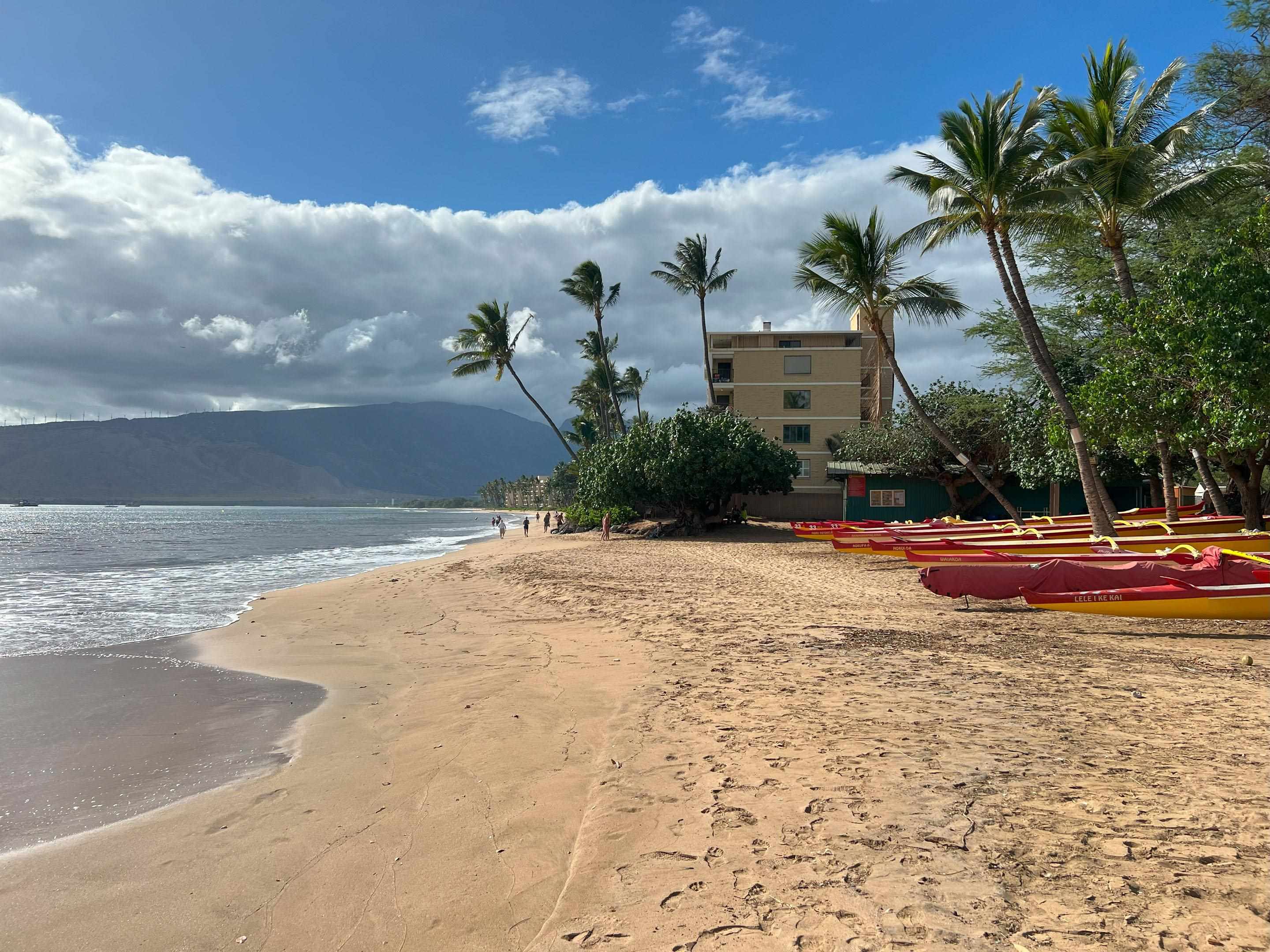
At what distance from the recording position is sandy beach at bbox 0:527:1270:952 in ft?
10.2

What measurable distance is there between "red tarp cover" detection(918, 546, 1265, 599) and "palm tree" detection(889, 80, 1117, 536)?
228 inches

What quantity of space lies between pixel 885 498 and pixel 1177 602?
2495cm

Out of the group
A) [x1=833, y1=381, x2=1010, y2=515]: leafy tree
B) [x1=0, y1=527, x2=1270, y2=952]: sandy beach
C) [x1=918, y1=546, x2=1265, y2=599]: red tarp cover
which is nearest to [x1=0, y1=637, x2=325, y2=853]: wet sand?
[x1=0, y1=527, x2=1270, y2=952]: sandy beach

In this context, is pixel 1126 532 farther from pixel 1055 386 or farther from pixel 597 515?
pixel 597 515

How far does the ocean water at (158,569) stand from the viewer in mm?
13016

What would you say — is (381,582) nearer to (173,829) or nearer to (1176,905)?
(173,829)

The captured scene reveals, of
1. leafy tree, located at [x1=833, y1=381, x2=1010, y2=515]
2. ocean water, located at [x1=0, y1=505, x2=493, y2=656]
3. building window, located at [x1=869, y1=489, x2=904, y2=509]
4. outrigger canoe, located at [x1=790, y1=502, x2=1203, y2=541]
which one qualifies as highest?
leafy tree, located at [x1=833, y1=381, x2=1010, y2=515]

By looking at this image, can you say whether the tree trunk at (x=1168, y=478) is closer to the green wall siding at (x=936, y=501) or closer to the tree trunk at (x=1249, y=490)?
the tree trunk at (x=1249, y=490)

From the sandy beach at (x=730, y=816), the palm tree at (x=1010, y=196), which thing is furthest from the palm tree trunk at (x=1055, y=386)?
the sandy beach at (x=730, y=816)

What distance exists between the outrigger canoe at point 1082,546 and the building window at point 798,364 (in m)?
31.0

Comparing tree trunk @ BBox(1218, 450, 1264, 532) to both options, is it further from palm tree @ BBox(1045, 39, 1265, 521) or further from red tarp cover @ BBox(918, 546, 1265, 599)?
red tarp cover @ BBox(918, 546, 1265, 599)

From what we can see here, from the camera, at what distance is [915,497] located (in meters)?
33.9

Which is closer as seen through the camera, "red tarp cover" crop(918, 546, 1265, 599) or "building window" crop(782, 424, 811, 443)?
"red tarp cover" crop(918, 546, 1265, 599)

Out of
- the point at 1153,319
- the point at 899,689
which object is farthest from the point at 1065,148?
the point at 899,689
